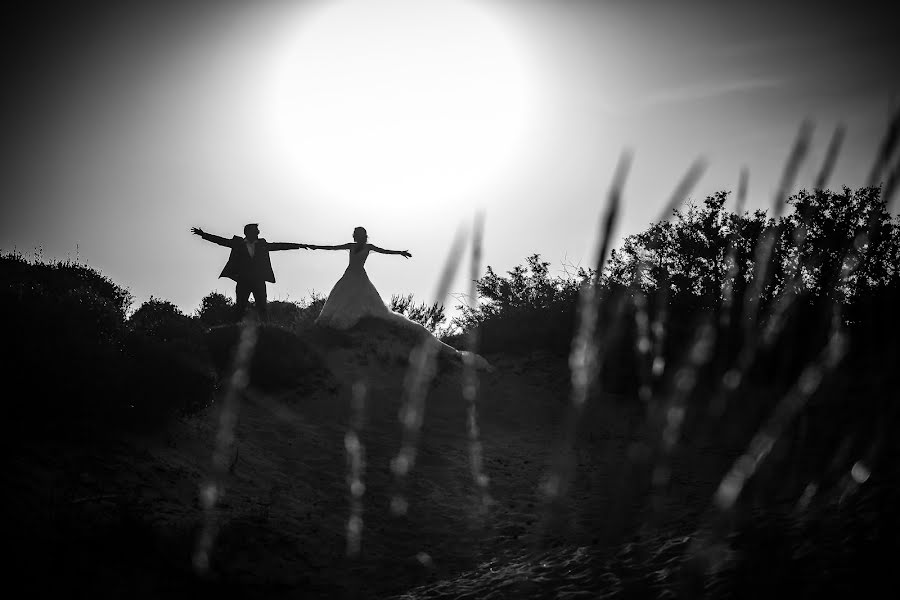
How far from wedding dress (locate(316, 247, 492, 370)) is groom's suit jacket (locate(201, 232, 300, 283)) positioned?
197 cm

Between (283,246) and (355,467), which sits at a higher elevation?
(283,246)

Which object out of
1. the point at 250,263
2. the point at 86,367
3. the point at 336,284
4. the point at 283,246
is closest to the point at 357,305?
the point at 336,284

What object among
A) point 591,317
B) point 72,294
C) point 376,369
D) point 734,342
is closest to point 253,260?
point 376,369

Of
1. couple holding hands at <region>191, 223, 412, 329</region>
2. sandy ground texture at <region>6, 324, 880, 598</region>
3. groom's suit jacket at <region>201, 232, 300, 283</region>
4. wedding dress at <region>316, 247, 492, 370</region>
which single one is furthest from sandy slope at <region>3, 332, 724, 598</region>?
groom's suit jacket at <region>201, 232, 300, 283</region>

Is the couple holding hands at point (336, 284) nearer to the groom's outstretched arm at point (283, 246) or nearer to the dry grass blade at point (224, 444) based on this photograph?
the groom's outstretched arm at point (283, 246)

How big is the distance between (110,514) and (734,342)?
13203 mm

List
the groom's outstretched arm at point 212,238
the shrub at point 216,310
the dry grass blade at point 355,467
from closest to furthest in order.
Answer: the dry grass blade at point 355,467 < the groom's outstretched arm at point 212,238 < the shrub at point 216,310

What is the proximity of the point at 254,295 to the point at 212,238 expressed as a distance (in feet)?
6.38

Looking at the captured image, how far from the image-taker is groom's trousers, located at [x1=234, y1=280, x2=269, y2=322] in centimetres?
1505

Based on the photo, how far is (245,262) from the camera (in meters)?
14.9

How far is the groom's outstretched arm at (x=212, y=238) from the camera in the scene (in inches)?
546

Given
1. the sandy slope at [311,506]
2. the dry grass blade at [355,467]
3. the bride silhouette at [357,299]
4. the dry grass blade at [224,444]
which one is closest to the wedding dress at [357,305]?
the bride silhouette at [357,299]

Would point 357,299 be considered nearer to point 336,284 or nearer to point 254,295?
point 336,284

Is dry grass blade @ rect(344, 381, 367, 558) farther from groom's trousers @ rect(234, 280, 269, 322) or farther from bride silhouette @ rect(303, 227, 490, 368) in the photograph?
groom's trousers @ rect(234, 280, 269, 322)
